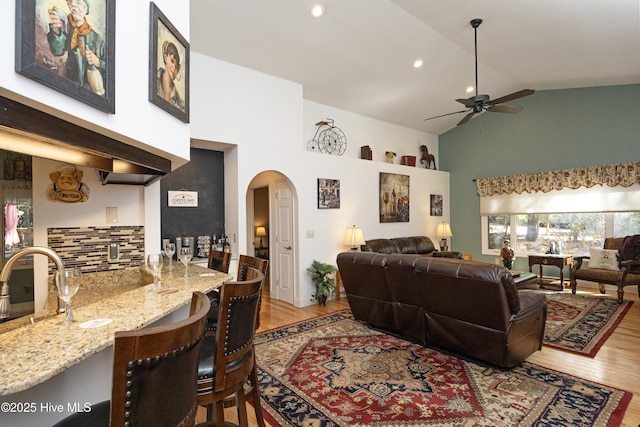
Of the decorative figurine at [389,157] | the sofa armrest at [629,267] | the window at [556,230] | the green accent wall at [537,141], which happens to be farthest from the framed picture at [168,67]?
the window at [556,230]

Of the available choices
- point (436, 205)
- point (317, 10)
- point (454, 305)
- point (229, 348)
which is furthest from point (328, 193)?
point (229, 348)

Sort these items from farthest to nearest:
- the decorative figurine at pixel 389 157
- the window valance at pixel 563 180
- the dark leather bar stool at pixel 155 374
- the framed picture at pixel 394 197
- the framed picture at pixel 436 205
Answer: the framed picture at pixel 436 205 < the decorative figurine at pixel 389 157 < the framed picture at pixel 394 197 < the window valance at pixel 563 180 < the dark leather bar stool at pixel 155 374

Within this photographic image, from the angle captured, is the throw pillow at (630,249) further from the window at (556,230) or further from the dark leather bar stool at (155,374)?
the dark leather bar stool at (155,374)

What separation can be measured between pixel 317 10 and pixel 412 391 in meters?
3.97

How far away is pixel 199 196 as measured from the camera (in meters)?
4.63

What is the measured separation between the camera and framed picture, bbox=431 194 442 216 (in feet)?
25.1

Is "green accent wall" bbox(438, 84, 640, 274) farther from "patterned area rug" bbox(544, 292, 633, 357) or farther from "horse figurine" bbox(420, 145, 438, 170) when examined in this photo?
"patterned area rug" bbox(544, 292, 633, 357)

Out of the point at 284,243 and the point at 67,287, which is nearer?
the point at 67,287

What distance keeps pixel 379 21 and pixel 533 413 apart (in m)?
4.28

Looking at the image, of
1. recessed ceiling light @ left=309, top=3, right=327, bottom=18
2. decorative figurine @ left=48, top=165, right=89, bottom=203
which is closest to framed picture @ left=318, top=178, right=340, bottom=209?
recessed ceiling light @ left=309, top=3, right=327, bottom=18

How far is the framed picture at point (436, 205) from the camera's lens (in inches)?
302

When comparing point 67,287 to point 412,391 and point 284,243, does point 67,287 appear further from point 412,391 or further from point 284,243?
point 284,243

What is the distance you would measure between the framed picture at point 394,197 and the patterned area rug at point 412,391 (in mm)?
3457

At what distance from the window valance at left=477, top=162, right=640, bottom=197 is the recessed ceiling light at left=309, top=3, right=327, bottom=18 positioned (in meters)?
5.53
